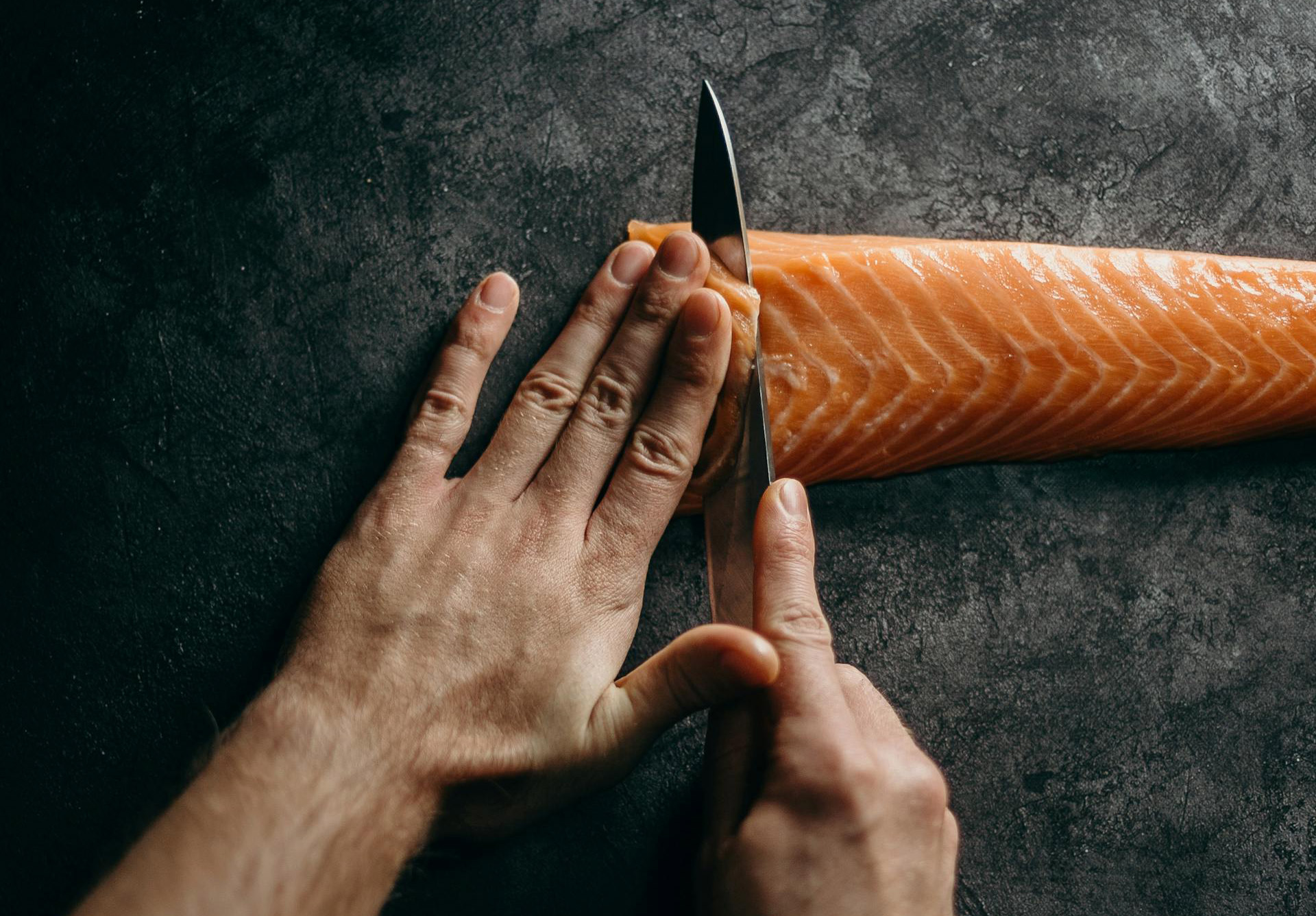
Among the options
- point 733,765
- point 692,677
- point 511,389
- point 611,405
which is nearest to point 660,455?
point 611,405

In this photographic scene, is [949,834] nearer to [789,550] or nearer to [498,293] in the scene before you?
[789,550]

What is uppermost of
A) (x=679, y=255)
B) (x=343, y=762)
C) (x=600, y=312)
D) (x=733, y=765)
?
(x=679, y=255)

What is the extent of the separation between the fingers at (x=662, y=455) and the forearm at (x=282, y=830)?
2.18 feet

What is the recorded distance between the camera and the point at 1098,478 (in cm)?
217

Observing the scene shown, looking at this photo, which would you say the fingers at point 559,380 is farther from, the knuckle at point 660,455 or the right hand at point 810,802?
the right hand at point 810,802

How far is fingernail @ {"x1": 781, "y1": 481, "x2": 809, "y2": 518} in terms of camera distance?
5.23ft

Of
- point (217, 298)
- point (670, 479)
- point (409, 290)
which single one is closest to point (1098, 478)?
point (670, 479)

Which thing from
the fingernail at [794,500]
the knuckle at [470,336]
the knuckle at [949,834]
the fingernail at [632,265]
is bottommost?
the knuckle at [949,834]

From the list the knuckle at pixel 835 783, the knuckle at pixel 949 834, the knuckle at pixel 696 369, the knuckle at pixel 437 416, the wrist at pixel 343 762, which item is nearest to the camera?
the knuckle at pixel 835 783

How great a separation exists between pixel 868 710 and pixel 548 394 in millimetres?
974

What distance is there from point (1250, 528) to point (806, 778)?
153 cm

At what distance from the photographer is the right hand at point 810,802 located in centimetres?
141

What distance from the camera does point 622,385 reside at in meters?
1.93

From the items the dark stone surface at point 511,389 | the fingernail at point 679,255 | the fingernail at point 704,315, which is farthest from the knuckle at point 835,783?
the fingernail at point 679,255
